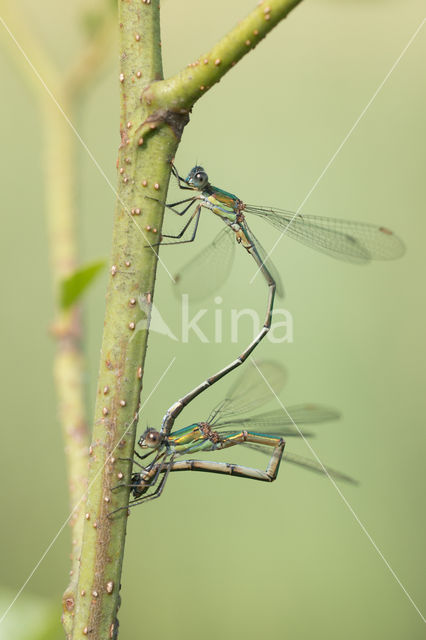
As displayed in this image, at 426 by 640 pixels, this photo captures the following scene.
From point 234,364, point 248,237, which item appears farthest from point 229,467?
point 248,237

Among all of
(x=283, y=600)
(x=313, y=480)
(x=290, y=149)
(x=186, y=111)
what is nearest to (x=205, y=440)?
(x=186, y=111)

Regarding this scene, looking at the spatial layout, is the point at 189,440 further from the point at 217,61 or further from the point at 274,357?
the point at 274,357

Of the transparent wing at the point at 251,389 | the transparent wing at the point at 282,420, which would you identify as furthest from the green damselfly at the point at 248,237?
the transparent wing at the point at 282,420

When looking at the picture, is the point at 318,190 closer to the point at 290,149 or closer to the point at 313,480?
the point at 290,149

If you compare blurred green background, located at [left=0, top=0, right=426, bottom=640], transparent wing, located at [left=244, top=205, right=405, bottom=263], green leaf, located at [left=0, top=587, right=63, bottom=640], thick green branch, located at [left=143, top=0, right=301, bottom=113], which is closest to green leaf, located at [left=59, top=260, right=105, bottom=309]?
thick green branch, located at [left=143, top=0, right=301, bottom=113]

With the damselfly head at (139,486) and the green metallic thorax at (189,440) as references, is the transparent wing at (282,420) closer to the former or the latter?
the green metallic thorax at (189,440)

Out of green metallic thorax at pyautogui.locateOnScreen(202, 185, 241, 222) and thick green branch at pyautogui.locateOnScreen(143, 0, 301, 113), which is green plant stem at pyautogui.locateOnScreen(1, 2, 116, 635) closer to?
green metallic thorax at pyautogui.locateOnScreen(202, 185, 241, 222)
